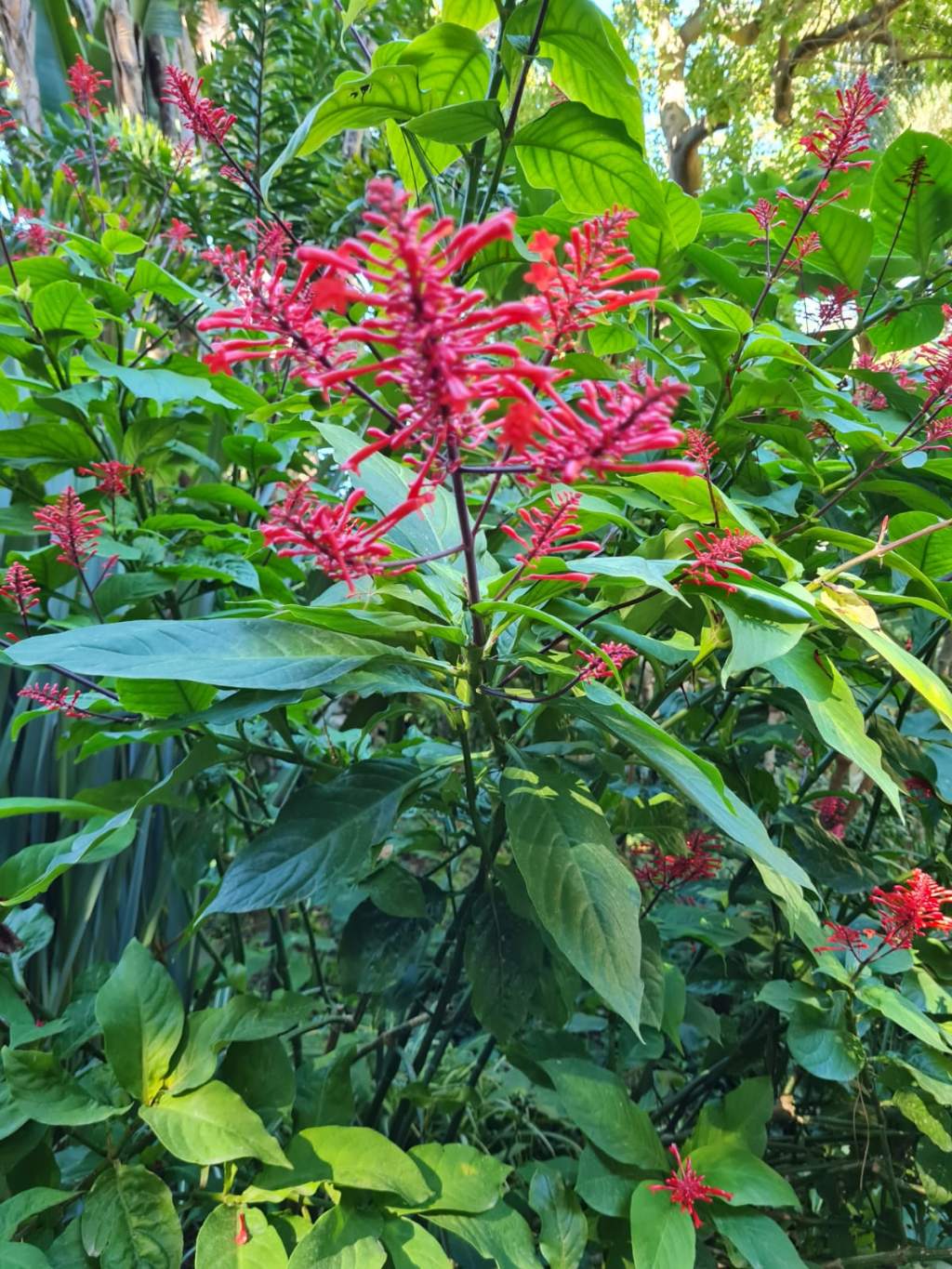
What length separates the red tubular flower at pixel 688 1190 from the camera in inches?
28.2

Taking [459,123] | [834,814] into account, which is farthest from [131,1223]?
[834,814]

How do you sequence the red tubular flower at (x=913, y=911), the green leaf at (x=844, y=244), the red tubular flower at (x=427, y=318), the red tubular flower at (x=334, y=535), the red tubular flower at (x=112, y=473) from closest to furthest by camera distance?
the red tubular flower at (x=427, y=318) → the red tubular flower at (x=334, y=535) → the red tubular flower at (x=913, y=911) → the green leaf at (x=844, y=244) → the red tubular flower at (x=112, y=473)

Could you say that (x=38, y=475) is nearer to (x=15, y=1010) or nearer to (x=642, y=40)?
(x=15, y=1010)

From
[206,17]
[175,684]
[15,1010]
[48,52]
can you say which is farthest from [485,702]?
[206,17]

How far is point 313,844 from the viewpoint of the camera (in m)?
0.60

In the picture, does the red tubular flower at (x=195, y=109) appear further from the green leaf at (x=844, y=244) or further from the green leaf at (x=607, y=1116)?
the green leaf at (x=607, y=1116)

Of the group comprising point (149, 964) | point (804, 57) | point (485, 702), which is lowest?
point (149, 964)

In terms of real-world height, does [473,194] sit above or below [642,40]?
below

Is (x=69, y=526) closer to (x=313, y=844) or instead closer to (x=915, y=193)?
(x=313, y=844)

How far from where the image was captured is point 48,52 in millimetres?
4227

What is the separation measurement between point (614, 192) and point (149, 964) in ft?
2.66

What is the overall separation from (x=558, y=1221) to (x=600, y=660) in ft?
1.83

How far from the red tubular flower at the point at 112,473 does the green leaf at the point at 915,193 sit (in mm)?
948

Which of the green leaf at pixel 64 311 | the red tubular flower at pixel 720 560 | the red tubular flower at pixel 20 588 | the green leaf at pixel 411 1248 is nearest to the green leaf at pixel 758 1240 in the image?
the green leaf at pixel 411 1248
